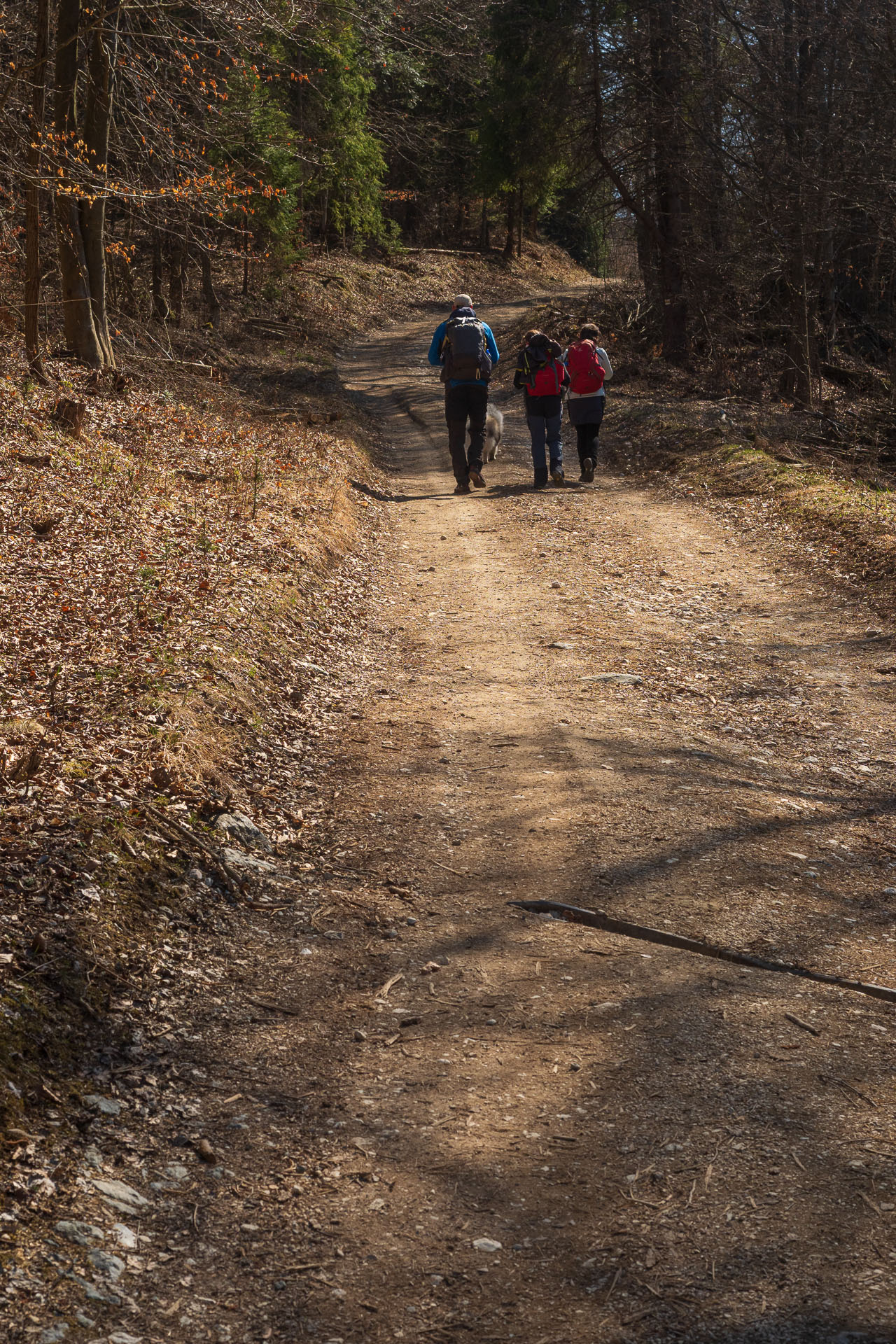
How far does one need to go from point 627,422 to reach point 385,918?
15.6 m

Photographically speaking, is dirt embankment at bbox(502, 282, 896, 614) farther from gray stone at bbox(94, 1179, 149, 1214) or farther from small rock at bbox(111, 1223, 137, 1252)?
small rock at bbox(111, 1223, 137, 1252)

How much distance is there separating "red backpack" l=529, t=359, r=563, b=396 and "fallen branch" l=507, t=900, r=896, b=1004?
35.5ft

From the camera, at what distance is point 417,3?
49.2 feet

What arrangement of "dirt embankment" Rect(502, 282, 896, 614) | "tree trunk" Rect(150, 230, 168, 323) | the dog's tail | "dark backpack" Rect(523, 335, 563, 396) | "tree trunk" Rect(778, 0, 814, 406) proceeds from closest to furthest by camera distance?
"dirt embankment" Rect(502, 282, 896, 614)
"dark backpack" Rect(523, 335, 563, 396)
the dog's tail
"tree trunk" Rect(778, 0, 814, 406)
"tree trunk" Rect(150, 230, 168, 323)

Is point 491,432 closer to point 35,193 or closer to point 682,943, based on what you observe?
point 35,193

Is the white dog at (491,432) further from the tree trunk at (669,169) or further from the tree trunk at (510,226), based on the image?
the tree trunk at (510,226)

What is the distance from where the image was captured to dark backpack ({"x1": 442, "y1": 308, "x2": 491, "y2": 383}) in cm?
1383

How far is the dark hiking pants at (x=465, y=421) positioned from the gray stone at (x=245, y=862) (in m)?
9.96

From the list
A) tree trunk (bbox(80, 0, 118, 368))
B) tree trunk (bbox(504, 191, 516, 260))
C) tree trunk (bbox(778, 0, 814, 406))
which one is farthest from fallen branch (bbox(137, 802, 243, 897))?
tree trunk (bbox(504, 191, 516, 260))

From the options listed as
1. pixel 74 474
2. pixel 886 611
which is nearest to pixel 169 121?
pixel 74 474

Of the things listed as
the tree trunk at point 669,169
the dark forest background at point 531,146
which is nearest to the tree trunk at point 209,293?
the dark forest background at point 531,146

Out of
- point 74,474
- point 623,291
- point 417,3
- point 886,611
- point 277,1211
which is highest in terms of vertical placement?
point 417,3

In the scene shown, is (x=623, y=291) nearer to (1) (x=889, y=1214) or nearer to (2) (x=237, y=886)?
(2) (x=237, y=886)

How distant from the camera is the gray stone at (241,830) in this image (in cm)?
539
